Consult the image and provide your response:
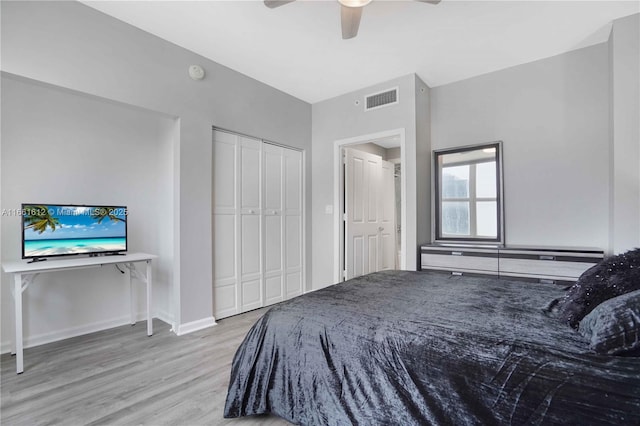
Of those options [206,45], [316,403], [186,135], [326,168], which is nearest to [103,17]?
[206,45]

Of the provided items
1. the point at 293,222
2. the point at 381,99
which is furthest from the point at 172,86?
the point at 381,99

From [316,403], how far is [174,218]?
2.33 metres

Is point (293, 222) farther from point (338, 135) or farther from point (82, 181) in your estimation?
point (82, 181)

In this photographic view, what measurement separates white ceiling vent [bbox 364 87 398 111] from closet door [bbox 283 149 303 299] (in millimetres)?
1178

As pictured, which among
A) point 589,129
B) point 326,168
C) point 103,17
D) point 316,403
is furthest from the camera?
point 326,168

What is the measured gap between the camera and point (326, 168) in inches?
169

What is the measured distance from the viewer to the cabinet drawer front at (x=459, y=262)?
10.1ft

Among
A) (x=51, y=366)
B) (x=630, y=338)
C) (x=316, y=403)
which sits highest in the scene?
(x=630, y=338)

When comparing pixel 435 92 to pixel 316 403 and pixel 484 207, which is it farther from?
pixel 316 403

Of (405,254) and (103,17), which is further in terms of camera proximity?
(405,254)

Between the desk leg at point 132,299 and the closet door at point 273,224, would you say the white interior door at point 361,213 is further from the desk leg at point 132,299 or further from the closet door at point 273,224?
the desk leg at point 132,299

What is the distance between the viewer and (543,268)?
2824 millimetres

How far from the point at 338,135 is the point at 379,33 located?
156 cm

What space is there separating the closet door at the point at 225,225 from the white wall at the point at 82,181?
499 millimetres
